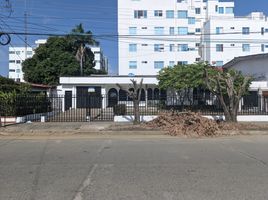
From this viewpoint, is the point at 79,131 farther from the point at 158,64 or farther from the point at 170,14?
the point at 170,14

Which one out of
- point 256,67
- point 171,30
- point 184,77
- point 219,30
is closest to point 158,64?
point 171,30

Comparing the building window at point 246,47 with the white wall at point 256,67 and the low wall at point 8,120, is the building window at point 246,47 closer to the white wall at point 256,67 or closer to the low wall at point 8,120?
the white wall at point 256,67

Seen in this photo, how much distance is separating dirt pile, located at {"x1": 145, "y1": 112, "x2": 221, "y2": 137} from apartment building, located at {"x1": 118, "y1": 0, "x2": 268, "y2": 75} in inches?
2352

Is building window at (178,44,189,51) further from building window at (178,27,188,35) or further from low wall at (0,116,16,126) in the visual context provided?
low wall at (0,116,16,126)

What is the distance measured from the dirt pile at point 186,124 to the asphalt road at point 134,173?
5.02 meters

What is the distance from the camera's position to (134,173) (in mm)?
10148

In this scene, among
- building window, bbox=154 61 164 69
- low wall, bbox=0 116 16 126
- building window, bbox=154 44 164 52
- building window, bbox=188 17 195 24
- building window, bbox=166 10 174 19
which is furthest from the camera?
building window, bbox=188 17 195 24

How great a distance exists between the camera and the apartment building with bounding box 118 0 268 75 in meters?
83.6

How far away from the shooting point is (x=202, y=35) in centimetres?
8831

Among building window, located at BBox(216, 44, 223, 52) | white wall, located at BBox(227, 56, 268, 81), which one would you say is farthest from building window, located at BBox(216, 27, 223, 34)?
white wall, located at BBox(227, 56, 268, 81)

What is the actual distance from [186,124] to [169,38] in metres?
63.2

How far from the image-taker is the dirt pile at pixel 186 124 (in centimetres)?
2088

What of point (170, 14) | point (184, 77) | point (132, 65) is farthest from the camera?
point (170, 14)

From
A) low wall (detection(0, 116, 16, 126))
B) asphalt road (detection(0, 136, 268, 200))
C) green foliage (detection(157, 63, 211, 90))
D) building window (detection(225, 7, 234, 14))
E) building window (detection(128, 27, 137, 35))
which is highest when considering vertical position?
building window (detection(225, 7, 234, 14))
